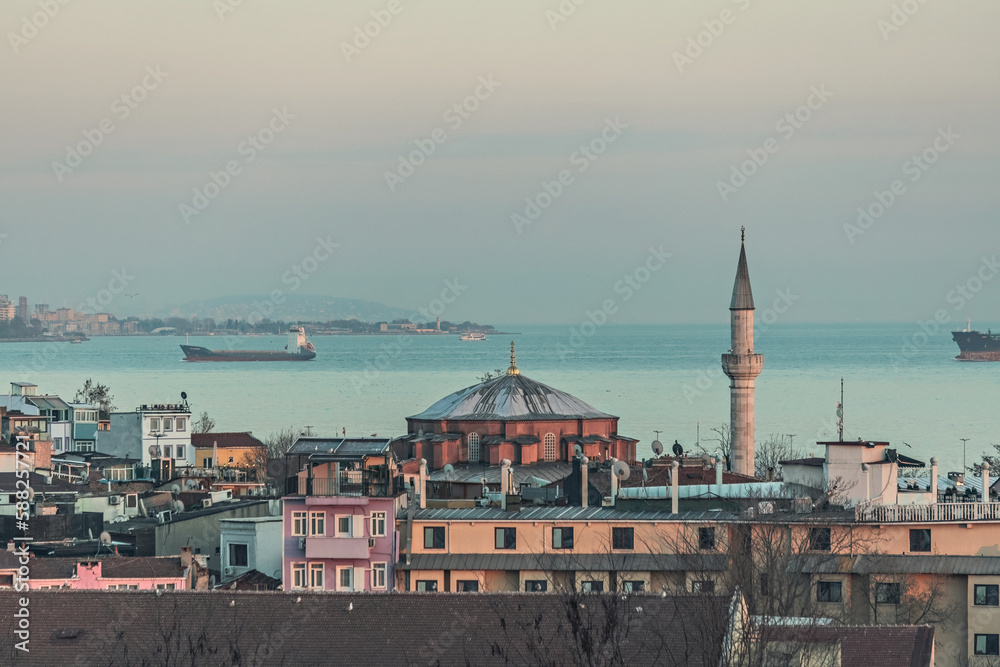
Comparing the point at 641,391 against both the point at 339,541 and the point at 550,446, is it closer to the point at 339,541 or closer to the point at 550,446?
the point at 550,446

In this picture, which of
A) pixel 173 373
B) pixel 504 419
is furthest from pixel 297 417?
pixel 173 373

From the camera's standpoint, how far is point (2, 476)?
34.5 metres

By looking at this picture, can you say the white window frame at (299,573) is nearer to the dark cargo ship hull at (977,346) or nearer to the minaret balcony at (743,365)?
the minaret balcony at (743,365)

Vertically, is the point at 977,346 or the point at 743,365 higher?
the point at 743,365

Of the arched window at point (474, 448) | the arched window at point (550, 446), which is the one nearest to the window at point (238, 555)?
the arched window at point (474, 448)

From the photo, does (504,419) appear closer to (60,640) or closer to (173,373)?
(60,640)

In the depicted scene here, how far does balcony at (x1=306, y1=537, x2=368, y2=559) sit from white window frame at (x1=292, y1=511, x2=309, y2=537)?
0.70ft

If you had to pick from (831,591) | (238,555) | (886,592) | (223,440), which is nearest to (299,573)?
(238,555)

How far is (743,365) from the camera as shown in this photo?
49.0 m

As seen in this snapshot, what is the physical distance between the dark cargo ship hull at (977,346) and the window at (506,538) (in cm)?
16920

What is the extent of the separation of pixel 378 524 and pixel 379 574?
65 cm

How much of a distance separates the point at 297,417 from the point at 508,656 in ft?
273

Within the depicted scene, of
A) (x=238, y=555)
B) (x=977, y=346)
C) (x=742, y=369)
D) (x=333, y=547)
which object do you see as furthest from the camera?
(x=977, y=346)

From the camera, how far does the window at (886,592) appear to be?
22672 mm
